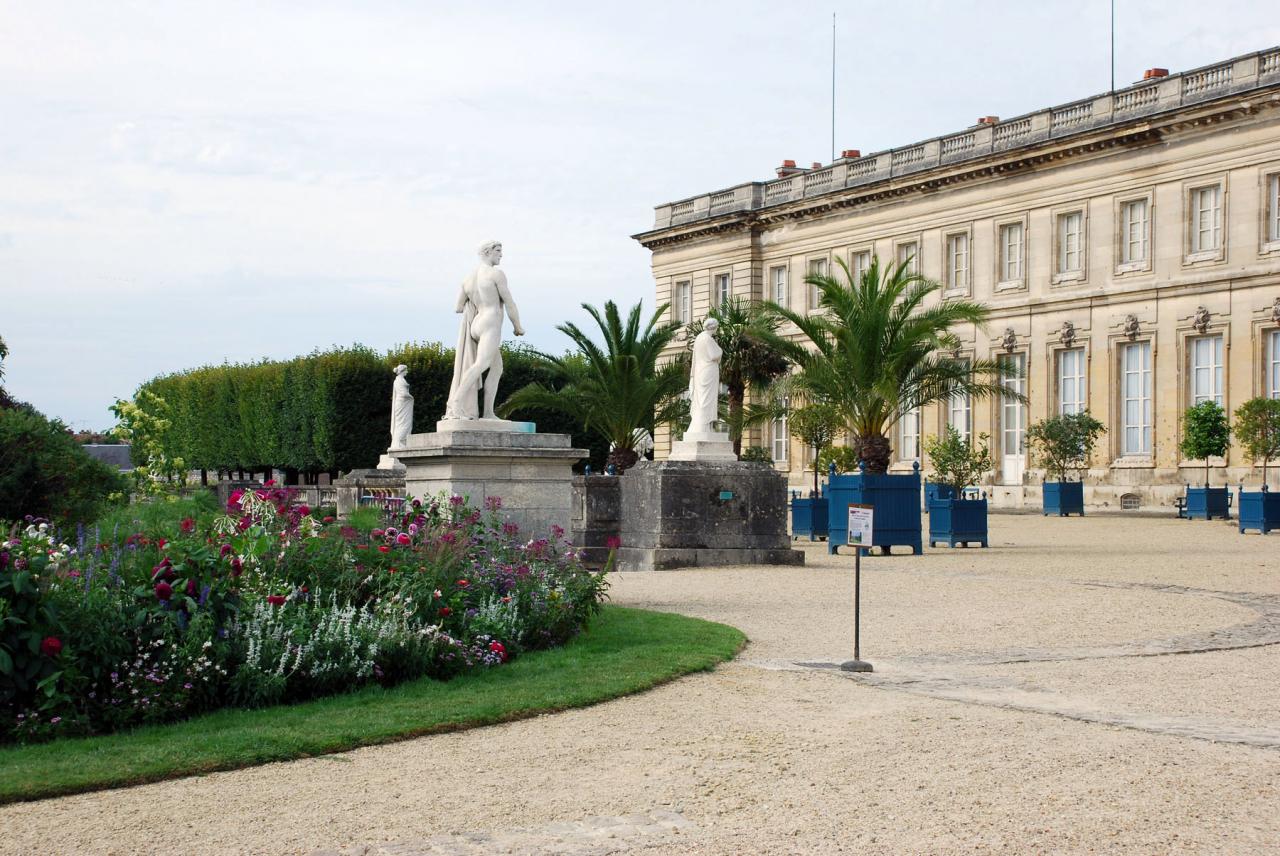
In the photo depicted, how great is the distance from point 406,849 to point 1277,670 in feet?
19.6

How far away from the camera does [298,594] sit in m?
8.36

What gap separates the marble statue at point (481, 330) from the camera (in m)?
14.4

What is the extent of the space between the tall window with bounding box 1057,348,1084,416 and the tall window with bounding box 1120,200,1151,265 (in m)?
2.84

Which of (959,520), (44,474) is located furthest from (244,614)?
(959,520)

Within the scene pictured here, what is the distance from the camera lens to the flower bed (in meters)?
6.89

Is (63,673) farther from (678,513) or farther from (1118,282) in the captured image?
(1118,282)

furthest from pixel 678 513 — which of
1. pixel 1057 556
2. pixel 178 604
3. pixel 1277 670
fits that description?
pixel 178 604

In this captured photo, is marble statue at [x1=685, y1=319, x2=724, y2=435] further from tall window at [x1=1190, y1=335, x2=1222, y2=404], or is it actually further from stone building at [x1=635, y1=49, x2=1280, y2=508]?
tall window at [x1=1190, y1=335, x2=1222, y2=404]

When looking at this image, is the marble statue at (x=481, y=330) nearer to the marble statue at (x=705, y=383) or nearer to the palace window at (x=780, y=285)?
the marble statue at (x=705, y=383)

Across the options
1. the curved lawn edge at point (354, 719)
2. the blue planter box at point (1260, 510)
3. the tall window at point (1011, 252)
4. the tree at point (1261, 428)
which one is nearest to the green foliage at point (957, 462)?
the tree at point (1261, 428)

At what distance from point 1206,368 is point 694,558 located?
76.5 ft

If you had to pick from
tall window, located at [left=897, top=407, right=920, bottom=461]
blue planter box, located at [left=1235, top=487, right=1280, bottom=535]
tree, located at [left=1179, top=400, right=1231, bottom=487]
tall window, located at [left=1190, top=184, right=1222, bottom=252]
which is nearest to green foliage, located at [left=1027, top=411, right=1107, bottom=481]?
tree, located at [left=1179, top=400, right=1231, bottom=487]

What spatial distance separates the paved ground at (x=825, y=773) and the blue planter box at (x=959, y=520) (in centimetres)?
1296

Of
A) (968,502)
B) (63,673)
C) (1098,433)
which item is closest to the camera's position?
(63,673)
